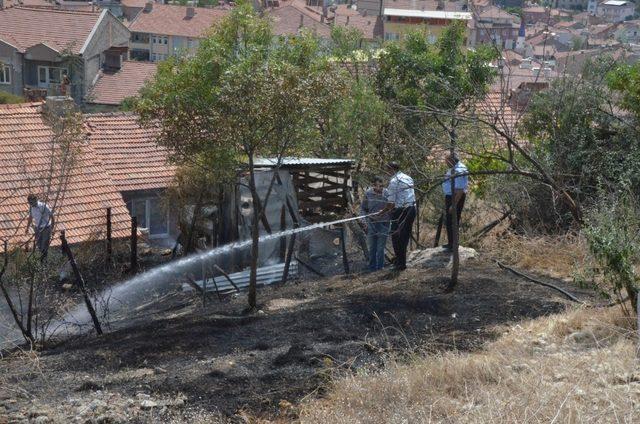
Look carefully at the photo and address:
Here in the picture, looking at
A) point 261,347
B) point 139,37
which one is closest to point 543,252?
point 261,347

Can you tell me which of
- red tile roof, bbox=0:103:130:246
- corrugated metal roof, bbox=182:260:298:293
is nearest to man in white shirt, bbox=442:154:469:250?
corrugated metal roof, bbox=182:260:298:293

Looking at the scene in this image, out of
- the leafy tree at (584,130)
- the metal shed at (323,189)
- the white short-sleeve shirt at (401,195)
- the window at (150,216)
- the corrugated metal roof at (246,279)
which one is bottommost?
the window at (150,216)

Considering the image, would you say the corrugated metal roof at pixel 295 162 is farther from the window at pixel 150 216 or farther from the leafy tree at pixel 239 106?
the window at pixel 150 216

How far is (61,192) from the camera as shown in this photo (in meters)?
18.8

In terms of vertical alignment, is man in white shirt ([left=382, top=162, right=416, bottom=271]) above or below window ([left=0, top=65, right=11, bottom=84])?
below

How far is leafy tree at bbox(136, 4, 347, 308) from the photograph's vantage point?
10523mm

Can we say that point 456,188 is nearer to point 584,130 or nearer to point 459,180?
point 459,180

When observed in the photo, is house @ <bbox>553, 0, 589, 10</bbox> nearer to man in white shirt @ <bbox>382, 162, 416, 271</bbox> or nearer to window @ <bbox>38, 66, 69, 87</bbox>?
window @ <bbox>38, 66, 69, 87</bbox>

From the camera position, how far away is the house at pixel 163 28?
7538 cm

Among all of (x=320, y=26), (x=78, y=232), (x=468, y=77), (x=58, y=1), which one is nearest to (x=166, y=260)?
(x=78, y=232)

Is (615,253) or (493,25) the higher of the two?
(493,25)

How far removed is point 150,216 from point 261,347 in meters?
14.5

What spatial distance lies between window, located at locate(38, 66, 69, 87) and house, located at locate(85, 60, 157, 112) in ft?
8.07

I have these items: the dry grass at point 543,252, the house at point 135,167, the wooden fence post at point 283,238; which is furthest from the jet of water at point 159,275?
the house at point 135,167
